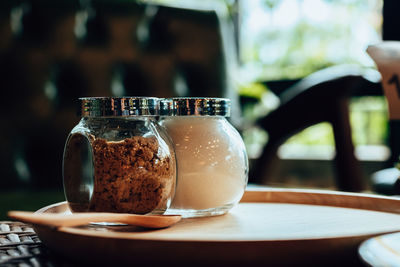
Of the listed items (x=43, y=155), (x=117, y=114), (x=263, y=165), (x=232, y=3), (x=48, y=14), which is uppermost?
(x=232, y=3)

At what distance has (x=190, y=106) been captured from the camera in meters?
0.55

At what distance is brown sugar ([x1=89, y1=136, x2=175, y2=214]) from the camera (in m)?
0.49

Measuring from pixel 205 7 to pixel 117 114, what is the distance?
1.09 metres

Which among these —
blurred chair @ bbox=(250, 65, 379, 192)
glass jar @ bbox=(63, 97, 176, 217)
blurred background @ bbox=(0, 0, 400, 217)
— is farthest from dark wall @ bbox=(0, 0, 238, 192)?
glass jar @ bbox=(63, 97, 176, 217)

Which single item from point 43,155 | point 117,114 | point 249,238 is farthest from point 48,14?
point 249,238

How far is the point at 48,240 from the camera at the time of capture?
0.43 m

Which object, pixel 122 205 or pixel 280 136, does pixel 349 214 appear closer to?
pixel 122 205

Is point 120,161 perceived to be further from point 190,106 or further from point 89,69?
point 89,69

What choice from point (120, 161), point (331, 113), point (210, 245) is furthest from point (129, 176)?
point (331, 113)

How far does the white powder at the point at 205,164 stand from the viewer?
0.56 meters

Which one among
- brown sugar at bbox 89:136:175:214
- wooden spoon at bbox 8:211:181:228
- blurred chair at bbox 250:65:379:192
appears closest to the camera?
wooden spoon at bbox 8:211:181:228

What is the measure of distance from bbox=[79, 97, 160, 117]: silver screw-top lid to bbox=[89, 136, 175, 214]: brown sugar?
1.1 inches

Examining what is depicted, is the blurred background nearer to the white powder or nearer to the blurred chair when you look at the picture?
the blurred chair

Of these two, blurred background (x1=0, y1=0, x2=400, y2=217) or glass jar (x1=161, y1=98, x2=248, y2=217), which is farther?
blurred background (x1=0, y1=0, x2=400, y2=217)
